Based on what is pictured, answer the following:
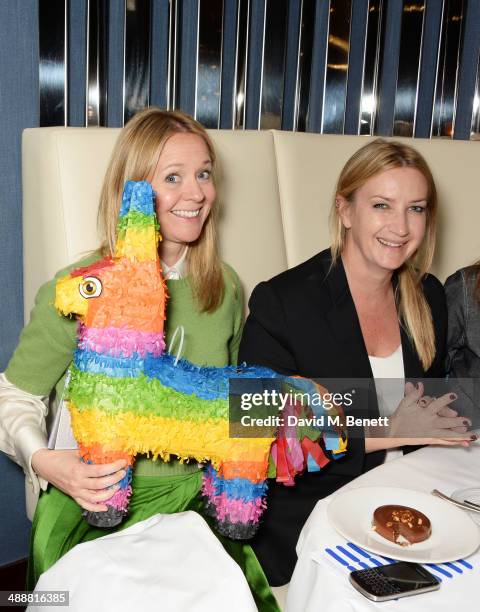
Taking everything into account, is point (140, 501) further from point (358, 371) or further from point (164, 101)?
point (164, 101)

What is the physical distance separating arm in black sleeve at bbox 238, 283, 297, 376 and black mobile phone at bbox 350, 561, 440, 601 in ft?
2.08

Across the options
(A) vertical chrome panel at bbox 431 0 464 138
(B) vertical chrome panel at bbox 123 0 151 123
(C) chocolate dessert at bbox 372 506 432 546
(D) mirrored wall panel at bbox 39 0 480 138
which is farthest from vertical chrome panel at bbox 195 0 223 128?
(C) chocolate dessert at bbox 372 506 432 546

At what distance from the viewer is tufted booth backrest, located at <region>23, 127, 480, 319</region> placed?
149 centimetres

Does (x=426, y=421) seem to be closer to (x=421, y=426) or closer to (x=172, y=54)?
(x=421, y=426)

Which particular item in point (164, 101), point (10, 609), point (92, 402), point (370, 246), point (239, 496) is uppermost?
point (164, 101)

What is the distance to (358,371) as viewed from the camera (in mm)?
1362

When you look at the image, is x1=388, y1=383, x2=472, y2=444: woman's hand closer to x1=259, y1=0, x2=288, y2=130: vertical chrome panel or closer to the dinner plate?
the dinner plate

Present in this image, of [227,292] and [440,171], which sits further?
[440,171]

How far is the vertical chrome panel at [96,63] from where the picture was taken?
5.57ft

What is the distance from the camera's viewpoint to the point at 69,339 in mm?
1206

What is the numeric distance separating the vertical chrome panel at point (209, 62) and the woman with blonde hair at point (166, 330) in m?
0.60

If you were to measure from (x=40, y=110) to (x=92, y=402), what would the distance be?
102 centimetres

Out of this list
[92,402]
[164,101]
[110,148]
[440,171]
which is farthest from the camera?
[440,171]

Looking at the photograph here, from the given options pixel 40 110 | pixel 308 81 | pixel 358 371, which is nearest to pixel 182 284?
pixel 358 371
